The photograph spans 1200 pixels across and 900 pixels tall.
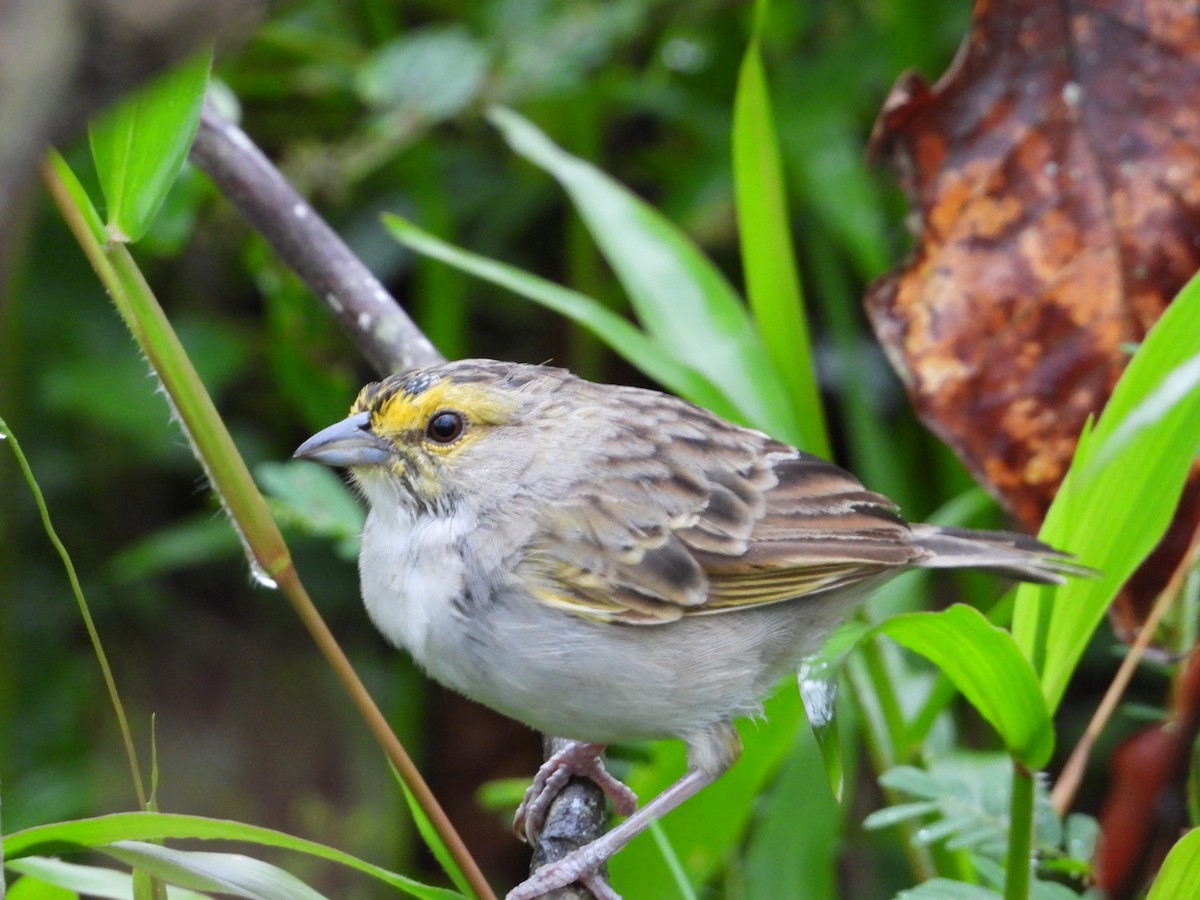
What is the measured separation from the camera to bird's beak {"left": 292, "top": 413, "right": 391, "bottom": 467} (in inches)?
101

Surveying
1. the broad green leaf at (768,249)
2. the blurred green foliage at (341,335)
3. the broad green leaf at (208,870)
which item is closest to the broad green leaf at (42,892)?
the broad green leaf at (208,870)

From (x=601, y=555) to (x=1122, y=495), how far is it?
0.92 meters

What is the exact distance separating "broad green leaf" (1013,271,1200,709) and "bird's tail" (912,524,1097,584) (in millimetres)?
35

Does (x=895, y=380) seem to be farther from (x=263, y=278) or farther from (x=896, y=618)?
(x=896, y=618)

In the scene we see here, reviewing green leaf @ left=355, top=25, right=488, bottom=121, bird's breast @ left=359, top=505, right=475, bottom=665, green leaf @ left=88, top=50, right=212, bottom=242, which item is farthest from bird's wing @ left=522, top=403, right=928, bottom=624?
green leaf @ left=355, top=25, right=488, bottom=121

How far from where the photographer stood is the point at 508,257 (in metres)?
4.89

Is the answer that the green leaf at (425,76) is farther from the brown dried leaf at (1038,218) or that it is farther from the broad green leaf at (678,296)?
the brown dried leaf at (1038,218)

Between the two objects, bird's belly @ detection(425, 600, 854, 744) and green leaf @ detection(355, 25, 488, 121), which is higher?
green leaf @ detection(355, 25, 488, 121)

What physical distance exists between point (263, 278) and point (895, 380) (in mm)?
2181

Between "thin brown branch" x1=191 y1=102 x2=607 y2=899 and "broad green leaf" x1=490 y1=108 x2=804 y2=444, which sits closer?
"thin brown branch" x1=191 y1=102 x2=607 y2=899

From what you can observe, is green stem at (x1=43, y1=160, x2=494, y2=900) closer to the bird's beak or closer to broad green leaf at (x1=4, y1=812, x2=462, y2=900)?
broad green leaf at (x1=4, y1=812, x2=462, y2=900)

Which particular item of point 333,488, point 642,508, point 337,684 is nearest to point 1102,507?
point 642,508

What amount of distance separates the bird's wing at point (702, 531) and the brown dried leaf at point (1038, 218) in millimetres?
317

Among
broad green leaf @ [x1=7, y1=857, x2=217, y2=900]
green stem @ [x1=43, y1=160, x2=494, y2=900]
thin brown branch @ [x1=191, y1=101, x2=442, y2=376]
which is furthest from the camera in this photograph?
thin brown branch @ [x1=191, y1=101, x2=442, y2=376]
